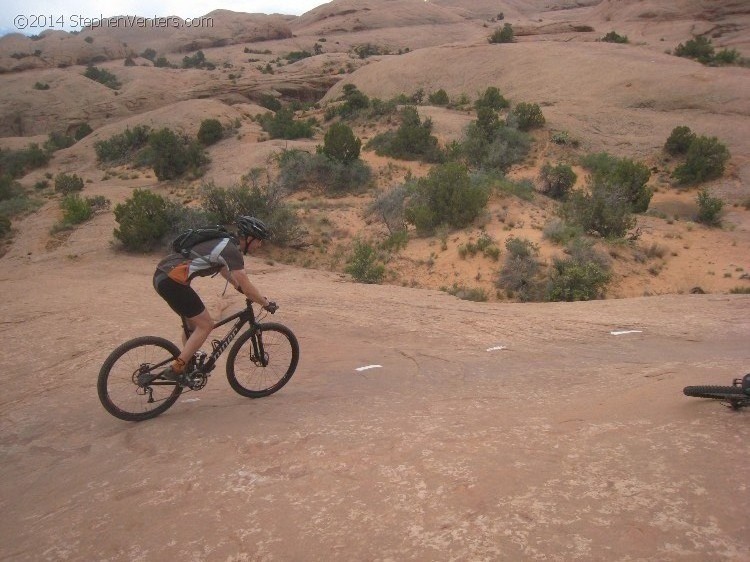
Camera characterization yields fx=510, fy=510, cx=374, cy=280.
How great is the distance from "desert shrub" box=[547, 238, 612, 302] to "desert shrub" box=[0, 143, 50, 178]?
107 ft

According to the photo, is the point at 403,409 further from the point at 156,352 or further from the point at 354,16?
the point at 354,16

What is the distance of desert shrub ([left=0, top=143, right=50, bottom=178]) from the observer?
102 ft

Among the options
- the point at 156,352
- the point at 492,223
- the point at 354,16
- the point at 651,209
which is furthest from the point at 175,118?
the point at 354,16

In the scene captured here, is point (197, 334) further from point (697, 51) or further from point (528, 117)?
point (697, 51)

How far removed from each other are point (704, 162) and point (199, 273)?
25.2 meters

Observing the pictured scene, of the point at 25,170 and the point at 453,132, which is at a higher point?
the point at 453,132

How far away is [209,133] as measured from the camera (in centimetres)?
3059

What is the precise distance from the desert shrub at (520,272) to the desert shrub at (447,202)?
2726 millimetres

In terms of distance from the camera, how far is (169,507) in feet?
8.91

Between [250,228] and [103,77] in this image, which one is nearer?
[250,228]

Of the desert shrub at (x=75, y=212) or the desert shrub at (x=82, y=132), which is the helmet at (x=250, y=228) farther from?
the desert shrub at (x=82, y=132)

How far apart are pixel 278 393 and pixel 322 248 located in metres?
10.6

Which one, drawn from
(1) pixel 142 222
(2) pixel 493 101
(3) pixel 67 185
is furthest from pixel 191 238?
(2) pixel 493 101

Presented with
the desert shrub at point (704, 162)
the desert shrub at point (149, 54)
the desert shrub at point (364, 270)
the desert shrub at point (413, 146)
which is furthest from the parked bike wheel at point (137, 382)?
the desert shrub at point (149, 54)
